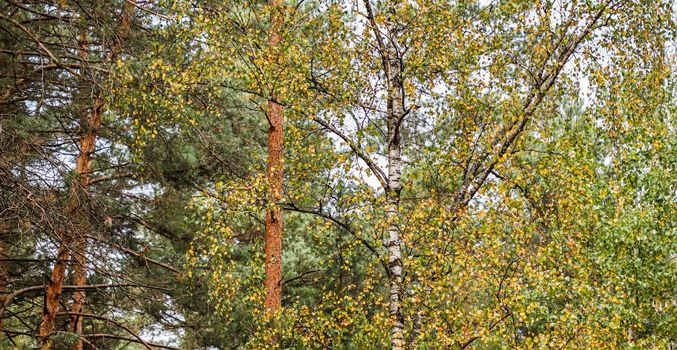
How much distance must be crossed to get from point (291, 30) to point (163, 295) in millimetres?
→ 6380

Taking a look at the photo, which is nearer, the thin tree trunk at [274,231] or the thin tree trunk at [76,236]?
the thin tree trunk at [76,236]

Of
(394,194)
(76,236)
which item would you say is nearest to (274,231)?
(394,194)

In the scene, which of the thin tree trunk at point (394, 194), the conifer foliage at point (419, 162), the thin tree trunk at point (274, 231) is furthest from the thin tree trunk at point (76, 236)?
the thin tree trunk at point (394, 194)

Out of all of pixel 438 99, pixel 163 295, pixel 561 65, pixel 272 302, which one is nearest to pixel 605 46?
pixel 561 65

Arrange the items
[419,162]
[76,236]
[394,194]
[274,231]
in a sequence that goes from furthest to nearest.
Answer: [274,231] < [419,162] < [394,194] < [76,236]

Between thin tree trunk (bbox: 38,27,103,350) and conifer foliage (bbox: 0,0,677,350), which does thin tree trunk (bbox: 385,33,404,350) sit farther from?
thin tree trunk (bbox: 38,27,103,350)

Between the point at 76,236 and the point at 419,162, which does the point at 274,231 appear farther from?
the point at 76,236

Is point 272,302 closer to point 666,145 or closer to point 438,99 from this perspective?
point 438,99

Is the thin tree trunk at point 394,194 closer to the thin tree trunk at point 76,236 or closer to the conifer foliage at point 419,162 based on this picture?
the conifer foliage at point 419,162

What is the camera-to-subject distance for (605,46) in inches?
344

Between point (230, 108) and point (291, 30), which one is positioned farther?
point (230, 108)

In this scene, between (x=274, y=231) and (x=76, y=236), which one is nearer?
(x=76, y=236)

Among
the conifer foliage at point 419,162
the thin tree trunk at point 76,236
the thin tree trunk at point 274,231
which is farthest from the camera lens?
the thin tree trunk at point 274,231

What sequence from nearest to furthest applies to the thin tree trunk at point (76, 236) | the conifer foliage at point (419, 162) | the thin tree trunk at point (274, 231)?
the conifer foliage at point (419, 162), the thin tree trunk at point (76, 236), the thin tree trunk at point (274, 231)
